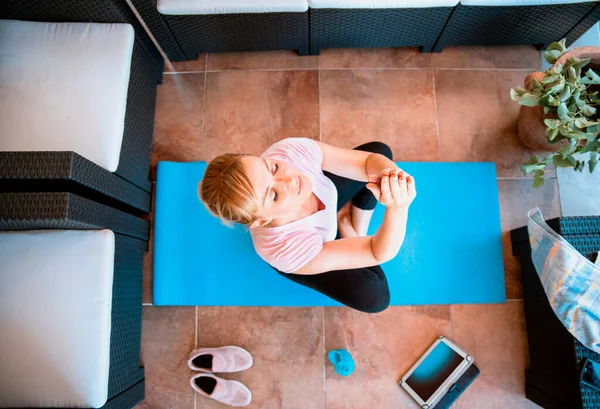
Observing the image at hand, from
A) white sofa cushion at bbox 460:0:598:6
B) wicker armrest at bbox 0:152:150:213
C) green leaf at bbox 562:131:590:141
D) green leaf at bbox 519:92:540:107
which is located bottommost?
wicker armrest at bbox 0:152:150:213

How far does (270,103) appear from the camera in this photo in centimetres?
209

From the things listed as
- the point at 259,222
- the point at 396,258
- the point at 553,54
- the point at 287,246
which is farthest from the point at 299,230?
the point at 553,54

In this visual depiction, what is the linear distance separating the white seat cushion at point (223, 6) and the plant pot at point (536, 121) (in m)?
1.03

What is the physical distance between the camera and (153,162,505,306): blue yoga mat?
1.88 m

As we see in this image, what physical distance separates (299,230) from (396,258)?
2.43 ft

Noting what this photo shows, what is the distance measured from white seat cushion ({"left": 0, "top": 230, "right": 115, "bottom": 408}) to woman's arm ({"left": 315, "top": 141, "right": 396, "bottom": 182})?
0.90 metres

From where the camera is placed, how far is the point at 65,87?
1.54 m

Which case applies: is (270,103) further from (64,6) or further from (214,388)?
(214,388)

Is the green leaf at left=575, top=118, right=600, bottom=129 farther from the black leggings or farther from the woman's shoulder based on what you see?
the woman's shoulder

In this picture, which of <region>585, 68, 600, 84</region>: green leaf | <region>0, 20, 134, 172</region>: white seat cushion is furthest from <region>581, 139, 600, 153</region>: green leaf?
<region>0, 20, 134, 172</region>: white seat cushion

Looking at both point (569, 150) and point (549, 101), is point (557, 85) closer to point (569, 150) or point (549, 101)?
point (549, 101)

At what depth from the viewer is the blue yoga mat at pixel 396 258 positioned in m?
1.88

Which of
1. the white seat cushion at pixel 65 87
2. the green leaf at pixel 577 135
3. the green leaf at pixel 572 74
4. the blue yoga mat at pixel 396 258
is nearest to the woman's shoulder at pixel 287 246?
the blue yoga mat at pixel 396 258

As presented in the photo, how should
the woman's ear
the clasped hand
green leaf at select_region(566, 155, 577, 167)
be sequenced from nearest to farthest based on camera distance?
1. the clasped hand
2. the woman's ear
3. green leaf at select_region(566, 155, 577, 167)
